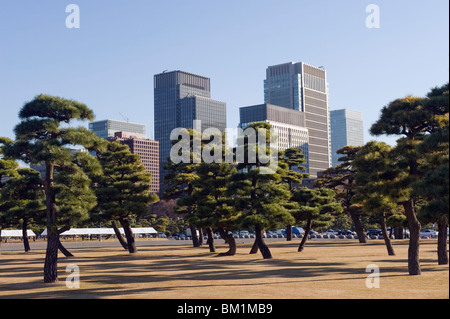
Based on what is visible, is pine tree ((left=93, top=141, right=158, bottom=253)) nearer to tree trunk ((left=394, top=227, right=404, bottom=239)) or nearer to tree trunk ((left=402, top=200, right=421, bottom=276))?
tree trunk ((left=402, top=200, right=421, bottom=276))

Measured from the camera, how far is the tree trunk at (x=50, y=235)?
86.0 feet

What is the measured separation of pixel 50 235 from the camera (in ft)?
88.7

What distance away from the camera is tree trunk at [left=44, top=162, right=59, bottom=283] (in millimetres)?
26219

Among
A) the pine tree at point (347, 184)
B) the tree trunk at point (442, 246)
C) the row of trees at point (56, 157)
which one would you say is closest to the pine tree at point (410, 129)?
the tree trunk at point (442, 246)

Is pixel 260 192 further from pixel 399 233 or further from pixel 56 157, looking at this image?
pixel 399 233

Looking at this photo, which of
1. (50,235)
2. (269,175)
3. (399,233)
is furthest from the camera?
(399,233)

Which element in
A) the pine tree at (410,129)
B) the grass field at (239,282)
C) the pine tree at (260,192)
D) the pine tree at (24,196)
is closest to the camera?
the grass field at (239,282)

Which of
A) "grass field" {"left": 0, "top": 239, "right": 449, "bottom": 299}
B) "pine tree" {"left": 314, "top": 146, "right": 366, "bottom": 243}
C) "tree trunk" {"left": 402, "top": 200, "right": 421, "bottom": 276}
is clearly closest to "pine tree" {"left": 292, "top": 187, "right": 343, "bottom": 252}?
"pine tree" {"left": 314, "top": 146, "right": 366, "bottom": 243}

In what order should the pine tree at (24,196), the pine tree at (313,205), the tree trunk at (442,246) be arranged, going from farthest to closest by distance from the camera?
the pine tree at (313,205)
the tree trunk at (442,246)
the pine tree at (24,196)

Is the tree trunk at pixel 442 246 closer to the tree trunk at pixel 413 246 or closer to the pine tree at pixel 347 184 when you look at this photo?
the tree trunk at pixel 413 246

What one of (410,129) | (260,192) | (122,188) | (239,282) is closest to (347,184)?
(260,192)
